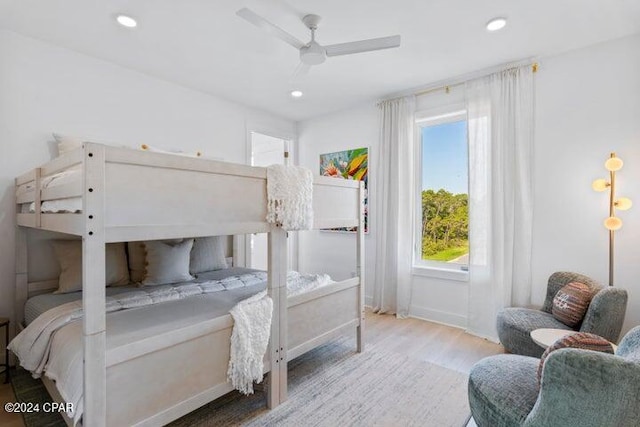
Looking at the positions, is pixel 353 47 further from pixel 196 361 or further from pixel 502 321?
pixel 502 321

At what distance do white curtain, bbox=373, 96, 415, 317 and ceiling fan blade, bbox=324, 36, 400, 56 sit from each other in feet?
5.55

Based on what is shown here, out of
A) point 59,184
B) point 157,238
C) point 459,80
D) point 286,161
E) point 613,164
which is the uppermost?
point 459,80

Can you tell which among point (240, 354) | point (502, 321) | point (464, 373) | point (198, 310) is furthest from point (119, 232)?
point (502, 321)

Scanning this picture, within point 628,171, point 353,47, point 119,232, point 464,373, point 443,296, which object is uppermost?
point 353,47

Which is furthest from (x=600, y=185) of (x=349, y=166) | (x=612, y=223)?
(x=349, y=166)

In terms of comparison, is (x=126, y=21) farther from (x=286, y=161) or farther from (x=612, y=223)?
(x=612, y=223)

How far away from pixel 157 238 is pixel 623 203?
3.27 m

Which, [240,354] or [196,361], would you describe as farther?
[240,354]

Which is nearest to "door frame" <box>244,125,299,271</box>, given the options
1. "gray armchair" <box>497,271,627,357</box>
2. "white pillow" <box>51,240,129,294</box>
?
"white pillow" <box>51,240,129,294</box>

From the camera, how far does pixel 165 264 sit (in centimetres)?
271

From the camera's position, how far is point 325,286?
2.52 m

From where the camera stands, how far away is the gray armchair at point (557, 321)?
2193 mm

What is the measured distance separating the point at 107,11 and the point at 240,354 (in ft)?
8.25

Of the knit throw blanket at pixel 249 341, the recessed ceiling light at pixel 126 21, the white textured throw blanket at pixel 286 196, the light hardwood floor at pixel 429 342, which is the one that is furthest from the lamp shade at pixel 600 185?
the recessed ceiling light at pixel 126 21
